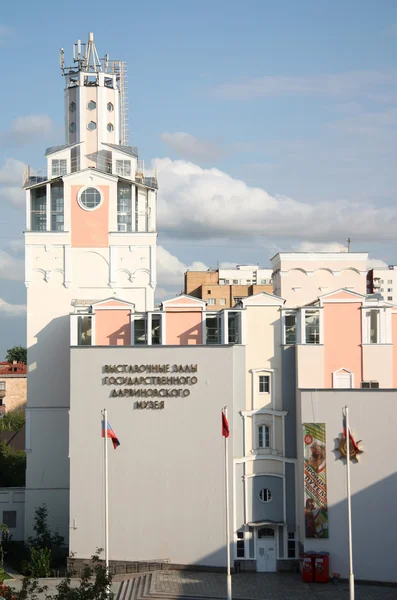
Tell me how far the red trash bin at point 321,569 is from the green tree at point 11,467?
26.2 m

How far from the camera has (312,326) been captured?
46.2 m

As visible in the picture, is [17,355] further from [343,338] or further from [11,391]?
[343,338]

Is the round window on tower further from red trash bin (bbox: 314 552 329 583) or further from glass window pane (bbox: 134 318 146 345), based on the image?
red trash bin (bbox: 314 552 329 583)

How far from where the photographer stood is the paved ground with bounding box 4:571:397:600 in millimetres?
40438

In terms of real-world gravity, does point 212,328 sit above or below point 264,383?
above

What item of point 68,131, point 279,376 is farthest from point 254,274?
point 279,376

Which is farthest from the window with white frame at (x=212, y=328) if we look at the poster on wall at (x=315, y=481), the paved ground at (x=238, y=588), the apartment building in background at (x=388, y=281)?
the apartment building in background at (x=388, y=281)

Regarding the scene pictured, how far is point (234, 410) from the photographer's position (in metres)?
45.9

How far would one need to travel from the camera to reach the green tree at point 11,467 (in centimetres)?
6213

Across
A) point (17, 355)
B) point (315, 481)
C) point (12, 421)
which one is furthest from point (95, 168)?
point (17, 355)

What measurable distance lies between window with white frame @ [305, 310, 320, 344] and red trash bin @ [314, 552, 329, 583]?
36.5 ft

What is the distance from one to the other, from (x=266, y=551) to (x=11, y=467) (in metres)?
28.2

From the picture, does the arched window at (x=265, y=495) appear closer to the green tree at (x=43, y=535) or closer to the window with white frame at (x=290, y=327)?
the window with white frame at (x=290, y=327)

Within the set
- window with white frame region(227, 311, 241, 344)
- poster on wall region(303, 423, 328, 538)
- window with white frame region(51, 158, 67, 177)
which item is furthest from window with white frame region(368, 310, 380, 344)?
window with white frame region(51, 158, 67, 177)
